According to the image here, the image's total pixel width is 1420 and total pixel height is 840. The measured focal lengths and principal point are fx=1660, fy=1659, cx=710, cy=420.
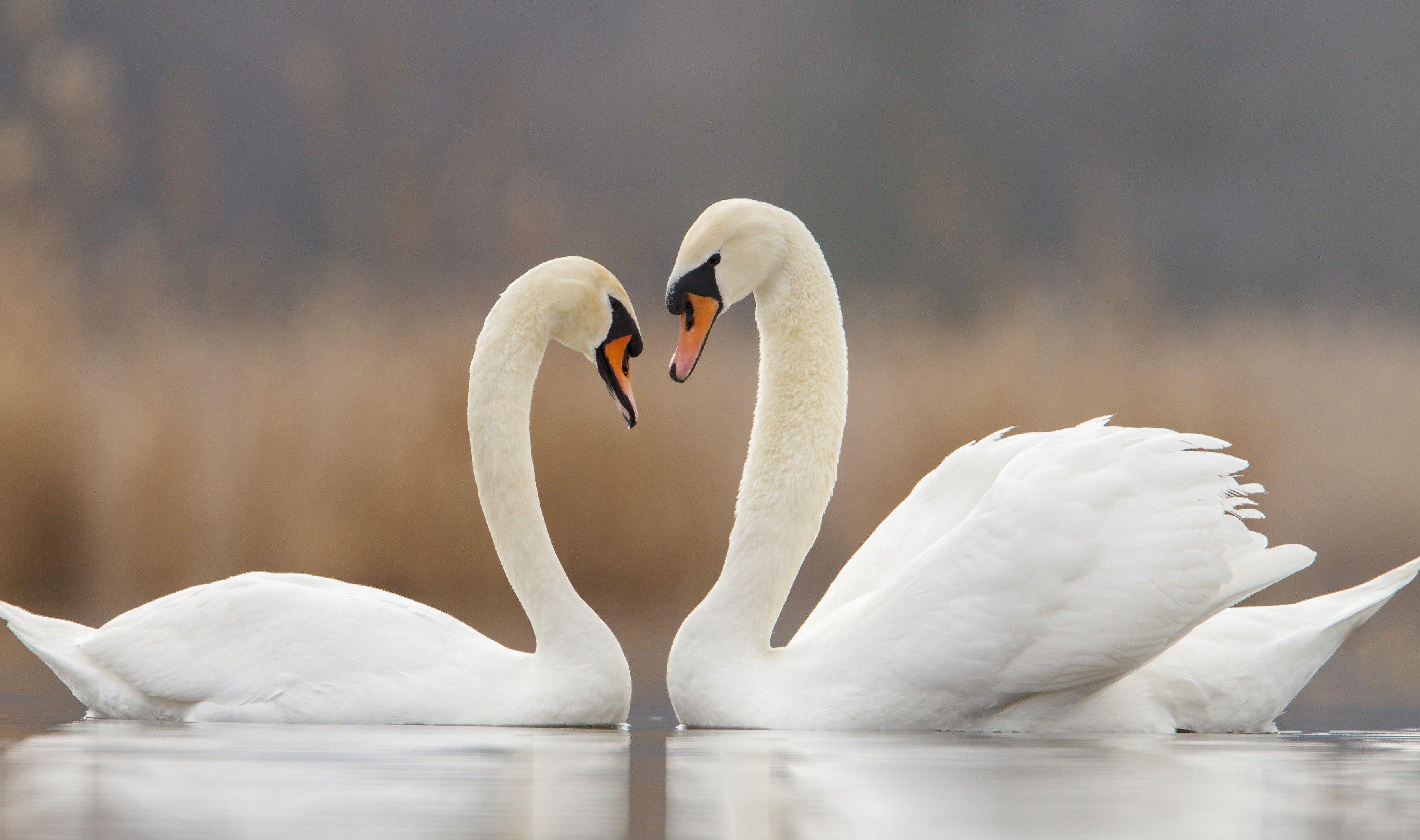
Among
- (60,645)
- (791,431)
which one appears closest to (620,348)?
(791,431)

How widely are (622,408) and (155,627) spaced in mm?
1478

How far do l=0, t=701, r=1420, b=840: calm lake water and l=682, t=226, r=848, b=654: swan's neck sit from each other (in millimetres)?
662

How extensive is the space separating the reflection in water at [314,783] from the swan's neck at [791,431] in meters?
0.82

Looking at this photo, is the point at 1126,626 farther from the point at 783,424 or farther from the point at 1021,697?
the point at 783,424

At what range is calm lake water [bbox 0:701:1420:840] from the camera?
8.75 feet

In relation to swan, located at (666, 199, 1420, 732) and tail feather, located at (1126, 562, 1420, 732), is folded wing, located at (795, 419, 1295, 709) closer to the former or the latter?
swan, located at (666, 199, 1420, 732)

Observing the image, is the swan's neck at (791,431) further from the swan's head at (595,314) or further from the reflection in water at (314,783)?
the reflection in water at (314,783)

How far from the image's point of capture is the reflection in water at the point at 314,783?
266cm

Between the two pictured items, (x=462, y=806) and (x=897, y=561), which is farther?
(x=897, y=561)

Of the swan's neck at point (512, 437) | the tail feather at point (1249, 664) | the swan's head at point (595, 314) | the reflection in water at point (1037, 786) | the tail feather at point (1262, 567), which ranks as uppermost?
the swan's head at point (595, 314)

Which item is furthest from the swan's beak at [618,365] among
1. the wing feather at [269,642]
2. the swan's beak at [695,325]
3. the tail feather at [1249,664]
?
the tail feather at [1249,664]

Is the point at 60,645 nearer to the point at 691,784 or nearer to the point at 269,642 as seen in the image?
the point at 269,642

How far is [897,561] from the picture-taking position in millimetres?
5098

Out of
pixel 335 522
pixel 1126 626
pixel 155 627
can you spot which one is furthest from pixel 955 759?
pixel 335 522
